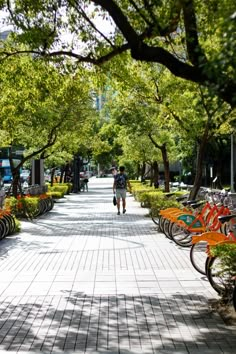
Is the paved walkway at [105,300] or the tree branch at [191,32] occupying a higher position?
the tree branch at [191,32]

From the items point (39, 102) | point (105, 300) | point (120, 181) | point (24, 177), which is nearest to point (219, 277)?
point (105, 300)

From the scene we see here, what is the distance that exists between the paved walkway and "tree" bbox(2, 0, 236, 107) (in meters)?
2.60

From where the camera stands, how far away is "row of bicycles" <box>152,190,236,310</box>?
7.00 m

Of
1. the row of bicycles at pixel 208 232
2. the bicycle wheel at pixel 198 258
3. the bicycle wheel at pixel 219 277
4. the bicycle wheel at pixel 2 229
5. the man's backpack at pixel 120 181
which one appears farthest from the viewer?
the man's backpack at pixel 120 181

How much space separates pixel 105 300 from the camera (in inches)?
294

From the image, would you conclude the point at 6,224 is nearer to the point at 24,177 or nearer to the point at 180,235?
the point at 180,235

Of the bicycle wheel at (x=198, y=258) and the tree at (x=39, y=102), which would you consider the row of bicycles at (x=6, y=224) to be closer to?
the tree at (x=39, y=102)

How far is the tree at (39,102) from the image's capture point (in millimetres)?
10422

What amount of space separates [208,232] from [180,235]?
15.5ft

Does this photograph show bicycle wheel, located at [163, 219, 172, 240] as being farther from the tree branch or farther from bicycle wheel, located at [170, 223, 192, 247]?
the tree branch

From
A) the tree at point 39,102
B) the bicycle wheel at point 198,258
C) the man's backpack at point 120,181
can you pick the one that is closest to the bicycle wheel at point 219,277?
the bicycle wheel at point 198,258

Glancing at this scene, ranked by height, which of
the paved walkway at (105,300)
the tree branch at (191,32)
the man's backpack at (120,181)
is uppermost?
the tree branch at (191,32)

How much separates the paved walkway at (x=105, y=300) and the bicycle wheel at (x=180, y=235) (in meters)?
0.22

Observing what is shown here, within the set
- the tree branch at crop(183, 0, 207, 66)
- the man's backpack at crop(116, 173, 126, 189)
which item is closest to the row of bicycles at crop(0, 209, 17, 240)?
the man's backpack at crop(116, 173, 126, 189)
